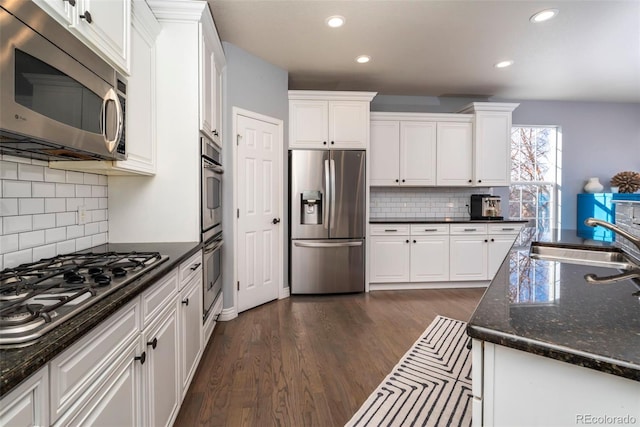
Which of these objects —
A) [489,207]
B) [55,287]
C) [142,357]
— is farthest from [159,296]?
[489,207]

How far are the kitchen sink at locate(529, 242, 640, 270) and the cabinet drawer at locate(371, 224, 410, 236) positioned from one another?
228 cm

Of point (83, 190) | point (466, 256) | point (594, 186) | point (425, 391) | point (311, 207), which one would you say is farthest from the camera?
point (594, 186)

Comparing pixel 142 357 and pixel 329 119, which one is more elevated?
pixel 329 119

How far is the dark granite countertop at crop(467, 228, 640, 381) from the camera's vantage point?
0.60 metres

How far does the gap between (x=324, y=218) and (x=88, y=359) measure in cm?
301

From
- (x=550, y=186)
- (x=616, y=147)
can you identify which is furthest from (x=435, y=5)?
(x=616, y=147)

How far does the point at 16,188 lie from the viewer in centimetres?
135

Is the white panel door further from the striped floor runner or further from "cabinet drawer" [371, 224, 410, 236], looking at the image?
the striped floor runner

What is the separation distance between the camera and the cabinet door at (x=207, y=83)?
2.26 meters

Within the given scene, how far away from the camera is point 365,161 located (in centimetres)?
389

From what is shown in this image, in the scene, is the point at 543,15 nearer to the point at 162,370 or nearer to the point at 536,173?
the point at 536,173

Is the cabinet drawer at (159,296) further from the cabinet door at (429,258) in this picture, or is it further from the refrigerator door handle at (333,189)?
the cabinet door at (429,258)

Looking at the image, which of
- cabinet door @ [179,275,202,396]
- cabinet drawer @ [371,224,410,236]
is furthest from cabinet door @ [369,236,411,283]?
cabinet door @ [179,275,202,396]

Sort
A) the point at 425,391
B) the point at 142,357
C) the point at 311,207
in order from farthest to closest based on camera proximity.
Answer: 1. the point at 311,207
2. the point at 425,391
3. the point at 142,357
